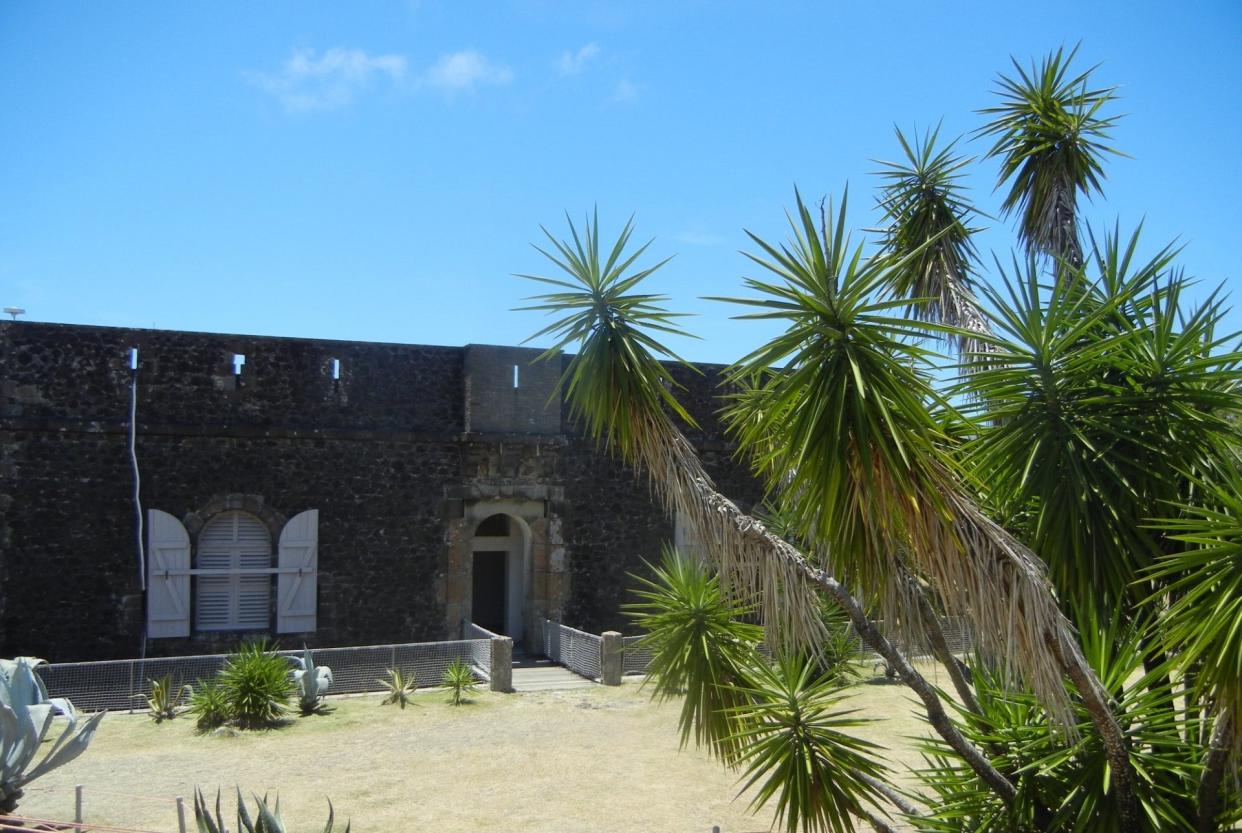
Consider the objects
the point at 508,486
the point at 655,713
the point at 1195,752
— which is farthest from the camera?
the point at 508,486

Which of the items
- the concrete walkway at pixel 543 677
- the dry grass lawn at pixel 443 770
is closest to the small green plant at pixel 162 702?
the dry grass lawn at pixel 443 770

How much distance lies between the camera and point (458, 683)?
11969 millimetres

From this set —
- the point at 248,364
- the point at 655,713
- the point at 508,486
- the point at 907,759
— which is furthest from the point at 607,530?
the point at 907,759

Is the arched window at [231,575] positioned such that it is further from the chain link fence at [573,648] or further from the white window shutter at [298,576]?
the chain link fence at [573,648]

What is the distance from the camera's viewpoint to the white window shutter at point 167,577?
1323 cm

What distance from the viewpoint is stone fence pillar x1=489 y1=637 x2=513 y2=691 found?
12672 mm

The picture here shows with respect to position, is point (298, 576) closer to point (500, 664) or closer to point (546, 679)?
point (500, 664)

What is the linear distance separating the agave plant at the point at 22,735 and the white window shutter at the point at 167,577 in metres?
5.28

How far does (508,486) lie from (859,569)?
11269mm

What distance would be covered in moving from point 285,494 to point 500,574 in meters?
4.12

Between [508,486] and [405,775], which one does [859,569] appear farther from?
[508,486]

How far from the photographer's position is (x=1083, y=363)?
450 cm

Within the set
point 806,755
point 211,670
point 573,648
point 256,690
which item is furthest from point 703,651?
point 573,648

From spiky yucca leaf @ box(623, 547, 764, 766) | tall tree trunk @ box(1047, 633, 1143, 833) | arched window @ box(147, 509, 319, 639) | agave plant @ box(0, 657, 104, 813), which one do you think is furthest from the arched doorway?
tall tree trunk @ box(1047, 633, 1143, 833)
